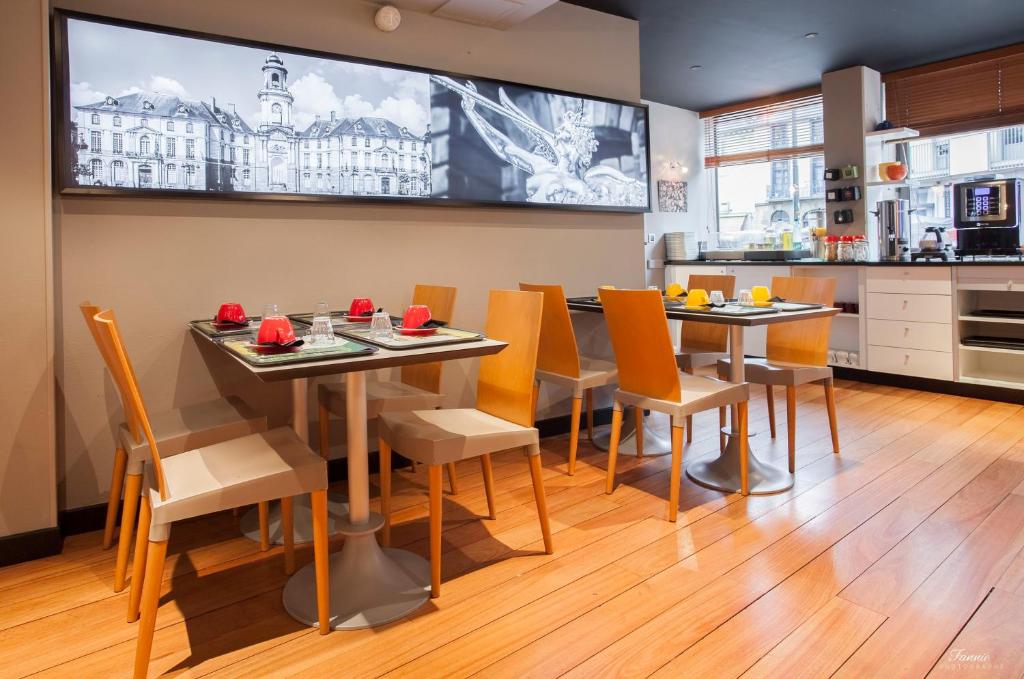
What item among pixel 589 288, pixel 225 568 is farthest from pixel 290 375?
pixel 589 288

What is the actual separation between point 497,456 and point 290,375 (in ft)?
6.56

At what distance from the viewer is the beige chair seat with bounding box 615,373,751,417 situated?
2.64 metres

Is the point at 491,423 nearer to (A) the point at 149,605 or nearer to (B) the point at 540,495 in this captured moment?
(B) the point at 540,495

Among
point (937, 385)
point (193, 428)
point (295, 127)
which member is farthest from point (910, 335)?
point (193, 428)

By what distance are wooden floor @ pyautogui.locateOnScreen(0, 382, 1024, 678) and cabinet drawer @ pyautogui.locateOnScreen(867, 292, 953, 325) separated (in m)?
1.85

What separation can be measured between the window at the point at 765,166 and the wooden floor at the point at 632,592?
4.11 metres

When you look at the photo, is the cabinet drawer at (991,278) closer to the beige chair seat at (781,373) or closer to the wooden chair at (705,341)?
the wooden chair at (705,341)

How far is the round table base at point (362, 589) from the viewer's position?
6.36 feet

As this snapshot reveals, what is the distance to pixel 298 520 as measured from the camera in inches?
104

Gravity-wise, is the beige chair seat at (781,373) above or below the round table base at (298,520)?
above

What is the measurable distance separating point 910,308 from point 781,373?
2.40m

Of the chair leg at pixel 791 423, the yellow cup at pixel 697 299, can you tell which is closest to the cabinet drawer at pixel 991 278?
the chair leg at pixel 791 423

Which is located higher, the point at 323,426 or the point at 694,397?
the point at 694,397

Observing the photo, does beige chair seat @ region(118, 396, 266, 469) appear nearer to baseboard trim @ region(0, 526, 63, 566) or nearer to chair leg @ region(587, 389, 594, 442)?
baseboard trim @ region(0, 526, 63, 566)
